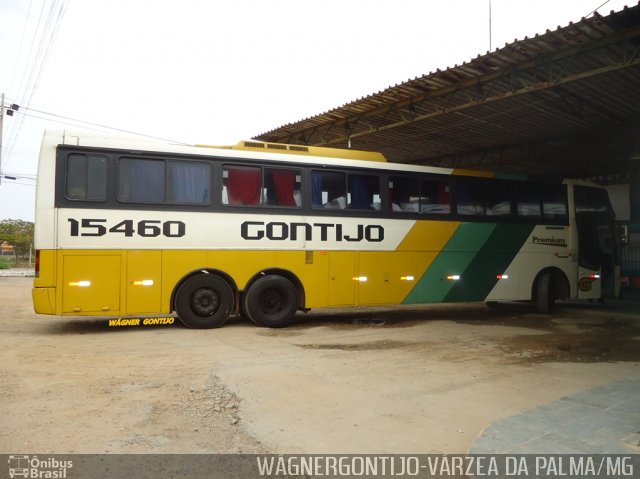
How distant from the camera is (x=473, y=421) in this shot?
417 cm

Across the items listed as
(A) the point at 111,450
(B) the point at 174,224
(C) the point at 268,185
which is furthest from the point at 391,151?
(A) the point at 111,450

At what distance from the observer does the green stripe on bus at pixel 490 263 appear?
411 inches

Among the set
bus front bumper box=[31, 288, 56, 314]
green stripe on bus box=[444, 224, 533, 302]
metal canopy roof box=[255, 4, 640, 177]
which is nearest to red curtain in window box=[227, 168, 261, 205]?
bus front bumper box=[31, 288, 56, 314]

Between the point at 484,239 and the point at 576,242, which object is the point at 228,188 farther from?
the point at 576,242

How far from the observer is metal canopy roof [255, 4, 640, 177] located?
332 inches

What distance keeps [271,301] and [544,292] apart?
6763 millimetres

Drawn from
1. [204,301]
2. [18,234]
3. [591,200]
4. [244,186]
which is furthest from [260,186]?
[18,234]

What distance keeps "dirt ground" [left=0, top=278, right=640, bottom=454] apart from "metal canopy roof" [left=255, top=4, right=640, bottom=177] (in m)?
5.00

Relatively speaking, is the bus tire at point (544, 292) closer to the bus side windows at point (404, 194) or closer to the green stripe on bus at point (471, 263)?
the green stripe on bus at point (471, 263)

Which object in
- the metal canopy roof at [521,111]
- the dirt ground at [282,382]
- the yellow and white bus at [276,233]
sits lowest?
the dirt ground at [282,382]

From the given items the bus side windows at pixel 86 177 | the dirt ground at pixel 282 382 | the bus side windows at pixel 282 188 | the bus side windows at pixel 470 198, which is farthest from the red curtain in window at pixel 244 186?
the bus side windows at pixel 470 198

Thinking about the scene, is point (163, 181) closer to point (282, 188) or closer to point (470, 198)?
point (282, 188)

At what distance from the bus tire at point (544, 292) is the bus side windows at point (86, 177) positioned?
385 inches

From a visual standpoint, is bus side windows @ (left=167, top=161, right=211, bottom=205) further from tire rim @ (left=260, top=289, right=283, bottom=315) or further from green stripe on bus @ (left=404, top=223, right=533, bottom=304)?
green stripe on bus @ (left=404, top=223, right=533, bottom=304)
